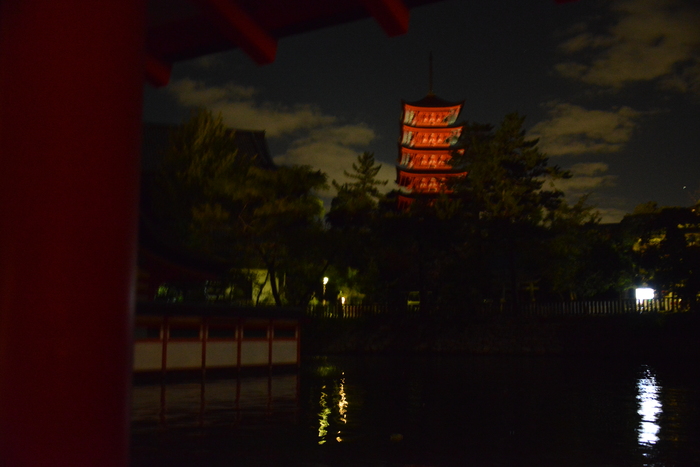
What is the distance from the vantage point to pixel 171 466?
6.86 meters

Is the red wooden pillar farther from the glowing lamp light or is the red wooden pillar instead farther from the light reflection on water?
the glowing lamp light

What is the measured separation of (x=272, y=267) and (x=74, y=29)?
96.0 ft

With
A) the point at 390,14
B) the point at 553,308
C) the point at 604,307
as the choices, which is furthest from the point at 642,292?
the point at 390,14

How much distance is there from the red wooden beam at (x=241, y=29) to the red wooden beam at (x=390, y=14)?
0.73m

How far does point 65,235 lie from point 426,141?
57.0 m

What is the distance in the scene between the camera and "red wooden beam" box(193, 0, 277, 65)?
3.62 meters

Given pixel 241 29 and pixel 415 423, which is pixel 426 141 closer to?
pixel 415 423

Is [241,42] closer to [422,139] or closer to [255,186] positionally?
[255,186]

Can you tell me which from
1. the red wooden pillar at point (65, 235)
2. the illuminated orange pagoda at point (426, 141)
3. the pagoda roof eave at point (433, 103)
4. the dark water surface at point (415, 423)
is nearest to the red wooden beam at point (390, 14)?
the red wooden pillar at point (65, 235)

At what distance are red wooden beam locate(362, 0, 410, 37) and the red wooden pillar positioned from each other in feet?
4.66

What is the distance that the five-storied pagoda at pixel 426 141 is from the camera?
185ft

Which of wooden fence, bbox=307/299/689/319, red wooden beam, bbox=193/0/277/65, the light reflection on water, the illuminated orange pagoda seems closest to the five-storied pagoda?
the illuminated orange pagoda

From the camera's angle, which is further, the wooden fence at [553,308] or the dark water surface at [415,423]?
the wooden fence at [553,308]

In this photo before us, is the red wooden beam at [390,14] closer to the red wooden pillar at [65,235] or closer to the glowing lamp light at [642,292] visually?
the red wooden pillar at [65,235]
